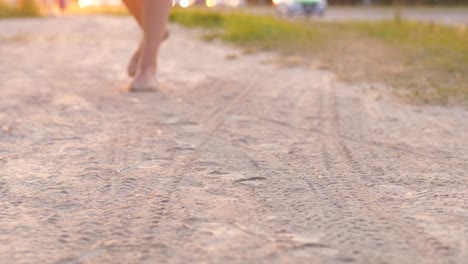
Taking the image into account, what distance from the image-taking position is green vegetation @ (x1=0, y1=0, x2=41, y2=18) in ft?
47.3

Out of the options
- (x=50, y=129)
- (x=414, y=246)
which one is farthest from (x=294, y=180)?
(x=50, y=129)

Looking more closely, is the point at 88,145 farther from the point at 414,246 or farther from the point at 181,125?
the point at 414,246

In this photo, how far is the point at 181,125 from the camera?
132 inches

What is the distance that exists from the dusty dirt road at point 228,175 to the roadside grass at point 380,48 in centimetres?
42

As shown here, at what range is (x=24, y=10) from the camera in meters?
14.8

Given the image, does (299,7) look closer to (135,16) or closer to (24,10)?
(24,10)

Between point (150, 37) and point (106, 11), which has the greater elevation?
point (150, 37)

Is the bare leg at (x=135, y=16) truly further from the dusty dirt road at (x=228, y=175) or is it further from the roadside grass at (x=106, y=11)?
the roadside grass at (x=106, y=11)

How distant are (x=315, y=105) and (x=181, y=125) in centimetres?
87

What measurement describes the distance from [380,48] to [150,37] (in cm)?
332

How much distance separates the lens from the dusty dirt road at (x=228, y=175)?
6.12ft

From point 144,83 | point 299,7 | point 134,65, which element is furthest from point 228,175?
point 299,7

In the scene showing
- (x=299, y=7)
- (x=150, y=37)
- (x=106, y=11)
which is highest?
(x=150, y=37)

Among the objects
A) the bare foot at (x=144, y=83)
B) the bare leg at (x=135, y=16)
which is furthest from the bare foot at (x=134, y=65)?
the bare foot at (x=144, y=83)
